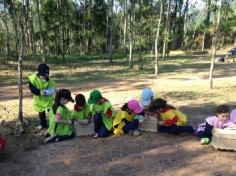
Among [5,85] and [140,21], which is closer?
[5,85]

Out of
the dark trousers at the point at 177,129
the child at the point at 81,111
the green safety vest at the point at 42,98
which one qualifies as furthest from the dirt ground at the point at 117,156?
the green safety vest at the point at 42,98

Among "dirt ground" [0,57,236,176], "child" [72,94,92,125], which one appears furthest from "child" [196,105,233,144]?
"child" [72,94,92,125]

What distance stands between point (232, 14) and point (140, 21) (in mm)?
11480

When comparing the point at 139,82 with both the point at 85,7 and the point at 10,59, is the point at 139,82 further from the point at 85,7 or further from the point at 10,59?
the point at 85,7

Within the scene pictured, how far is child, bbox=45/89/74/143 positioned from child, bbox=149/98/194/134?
5.21ft

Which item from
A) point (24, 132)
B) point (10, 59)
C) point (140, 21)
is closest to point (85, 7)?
point (140, 21)

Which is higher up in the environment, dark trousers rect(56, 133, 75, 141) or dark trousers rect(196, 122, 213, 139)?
dark trousers rect(196, 122, 213, 139)

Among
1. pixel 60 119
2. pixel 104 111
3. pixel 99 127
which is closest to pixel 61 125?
pixel 60 119

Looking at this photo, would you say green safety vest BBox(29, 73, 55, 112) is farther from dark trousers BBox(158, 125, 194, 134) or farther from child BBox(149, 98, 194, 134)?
dark trousers BBox(158, 125, 194, 134)

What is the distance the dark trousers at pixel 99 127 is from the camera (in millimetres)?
7984

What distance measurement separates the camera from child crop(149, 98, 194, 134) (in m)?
7.91

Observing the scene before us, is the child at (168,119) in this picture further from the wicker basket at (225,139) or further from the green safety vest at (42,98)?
the green safety vest at (42,98)

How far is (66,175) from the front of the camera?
20.1 ft

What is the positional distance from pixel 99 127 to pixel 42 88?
1.42m
